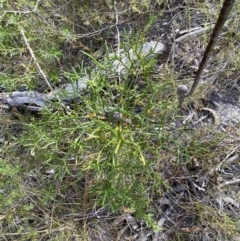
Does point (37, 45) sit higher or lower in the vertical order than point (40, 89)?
higher

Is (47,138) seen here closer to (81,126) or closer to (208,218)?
(81,126)

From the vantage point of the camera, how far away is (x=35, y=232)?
5.57 ft

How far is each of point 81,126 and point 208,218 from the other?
34.0 inches

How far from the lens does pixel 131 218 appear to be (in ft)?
5.94

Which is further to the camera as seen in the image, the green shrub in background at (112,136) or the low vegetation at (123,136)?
the low vegetation at (123,136)

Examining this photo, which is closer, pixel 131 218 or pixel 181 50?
pixel 131 218

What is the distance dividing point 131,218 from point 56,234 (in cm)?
39

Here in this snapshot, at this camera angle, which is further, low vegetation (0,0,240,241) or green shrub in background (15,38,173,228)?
low vegetation (0,0,240,241)

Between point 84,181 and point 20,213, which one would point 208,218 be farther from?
point 20,213

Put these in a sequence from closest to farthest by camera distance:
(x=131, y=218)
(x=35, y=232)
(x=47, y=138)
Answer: (x=47, y=138), (x=35, y=232), (x=131, y=218)

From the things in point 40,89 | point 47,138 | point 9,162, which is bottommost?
point 9,162

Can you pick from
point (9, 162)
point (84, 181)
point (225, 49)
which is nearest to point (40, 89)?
point (9, 162)

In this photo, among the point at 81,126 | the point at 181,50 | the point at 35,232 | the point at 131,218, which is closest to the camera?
the point at 81,126

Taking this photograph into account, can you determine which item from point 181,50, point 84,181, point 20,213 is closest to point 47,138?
point 84,181
